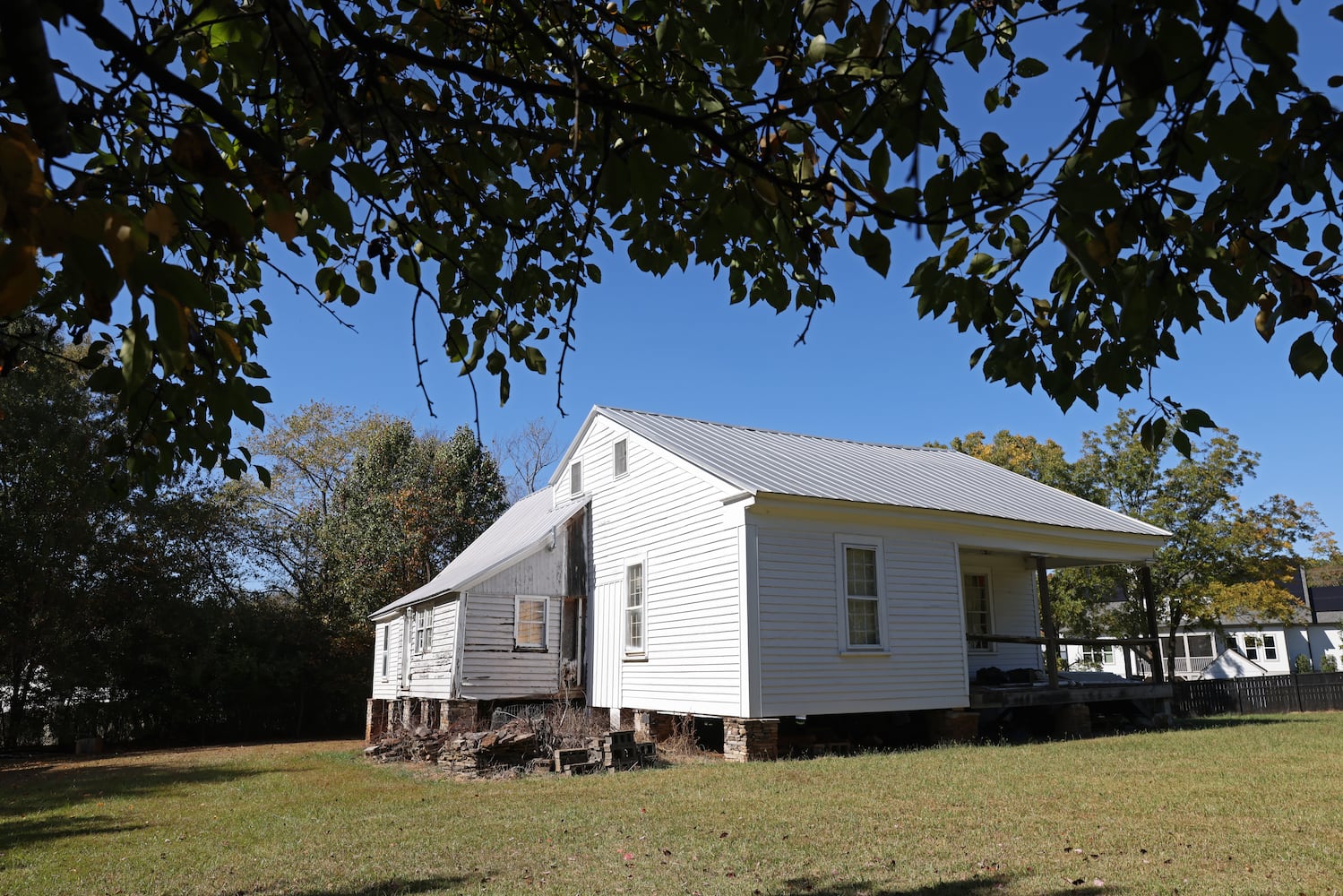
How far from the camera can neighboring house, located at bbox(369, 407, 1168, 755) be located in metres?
14.2

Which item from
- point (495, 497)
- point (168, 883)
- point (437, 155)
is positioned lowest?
point (168, 883)

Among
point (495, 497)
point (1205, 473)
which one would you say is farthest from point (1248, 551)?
point (495, 497)

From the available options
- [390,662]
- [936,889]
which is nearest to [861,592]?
[936,889]

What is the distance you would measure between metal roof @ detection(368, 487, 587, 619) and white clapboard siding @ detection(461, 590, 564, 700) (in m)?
0.68

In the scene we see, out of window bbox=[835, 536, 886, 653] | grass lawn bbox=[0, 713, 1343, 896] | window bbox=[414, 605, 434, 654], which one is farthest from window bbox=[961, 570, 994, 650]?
window bbox=[414, 605, 434, 654]

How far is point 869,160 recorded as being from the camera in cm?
255

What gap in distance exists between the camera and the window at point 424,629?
64.6 ft

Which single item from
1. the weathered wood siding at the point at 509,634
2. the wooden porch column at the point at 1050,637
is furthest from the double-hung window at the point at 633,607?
the wooden porch column at the point at 1050,637

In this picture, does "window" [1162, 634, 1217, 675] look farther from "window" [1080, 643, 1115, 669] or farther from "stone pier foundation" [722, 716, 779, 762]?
"stone pier foundation" [722, 716, 779, 762]

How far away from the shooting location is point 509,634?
18.2 metres

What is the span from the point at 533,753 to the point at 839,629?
16.9 ft

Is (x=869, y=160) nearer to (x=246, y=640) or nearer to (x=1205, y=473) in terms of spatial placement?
(x=246, y=640)

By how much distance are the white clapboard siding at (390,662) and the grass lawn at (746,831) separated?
911cm

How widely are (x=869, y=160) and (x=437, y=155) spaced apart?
8.69ft
